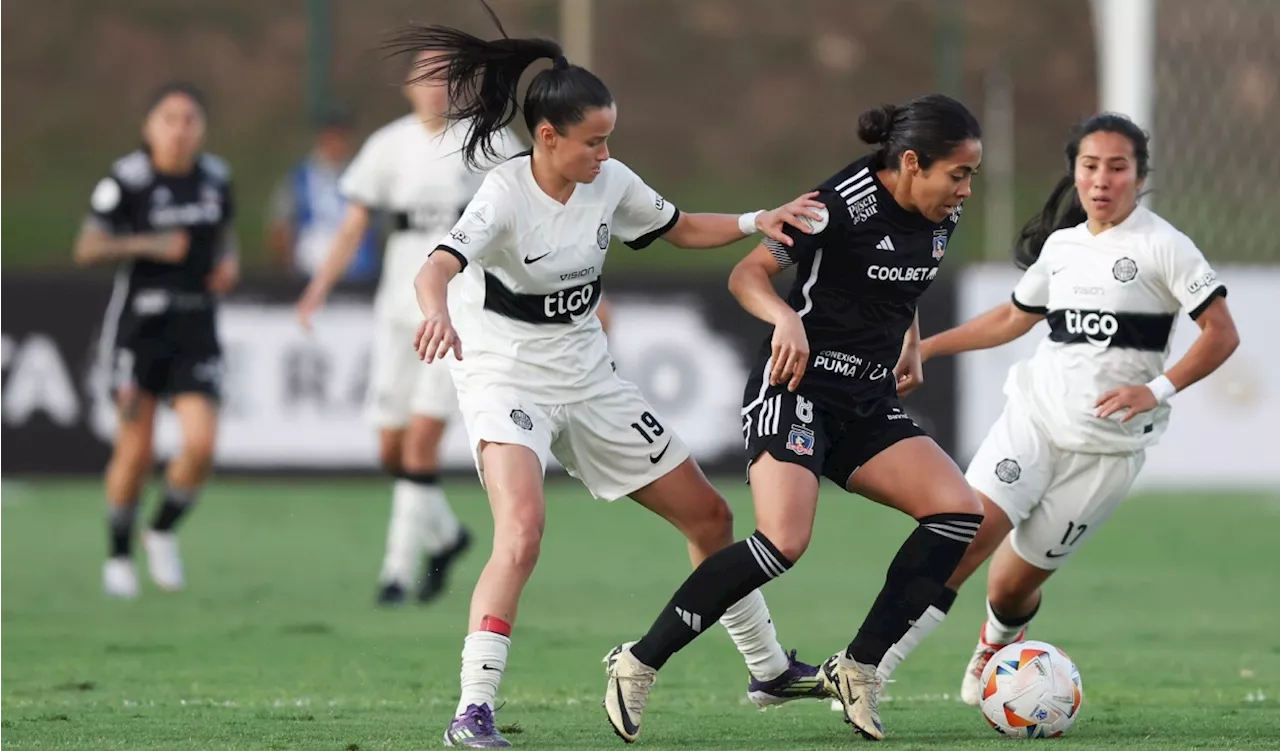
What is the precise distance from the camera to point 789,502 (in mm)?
5594

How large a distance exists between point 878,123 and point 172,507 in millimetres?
5514

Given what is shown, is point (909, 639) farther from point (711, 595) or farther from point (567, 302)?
point (567, 302)

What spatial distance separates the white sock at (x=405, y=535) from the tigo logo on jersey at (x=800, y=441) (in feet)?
12.9

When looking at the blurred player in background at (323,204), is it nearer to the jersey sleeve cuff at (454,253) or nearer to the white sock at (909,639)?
the white sock at (909,639)

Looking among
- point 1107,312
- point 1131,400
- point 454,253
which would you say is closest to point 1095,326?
point 1107,312

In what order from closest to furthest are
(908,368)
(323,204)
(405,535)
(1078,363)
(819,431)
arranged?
(819,431) < (908,368) < (1078,363) < (405,535) < (323,204)

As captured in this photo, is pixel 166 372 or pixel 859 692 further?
pixel 166 372

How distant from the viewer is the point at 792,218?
5.71 metres

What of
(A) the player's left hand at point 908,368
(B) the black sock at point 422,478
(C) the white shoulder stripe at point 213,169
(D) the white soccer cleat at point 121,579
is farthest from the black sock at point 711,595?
(C) the white shoulder stripe at point 213,169

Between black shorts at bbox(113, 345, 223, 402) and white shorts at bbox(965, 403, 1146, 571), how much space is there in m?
4.98

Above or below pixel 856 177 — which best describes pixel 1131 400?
below

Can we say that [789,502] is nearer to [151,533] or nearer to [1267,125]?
[151,533]

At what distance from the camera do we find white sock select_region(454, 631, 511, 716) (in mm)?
5352

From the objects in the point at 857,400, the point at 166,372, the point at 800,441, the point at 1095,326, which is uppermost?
the point at 1095,326
